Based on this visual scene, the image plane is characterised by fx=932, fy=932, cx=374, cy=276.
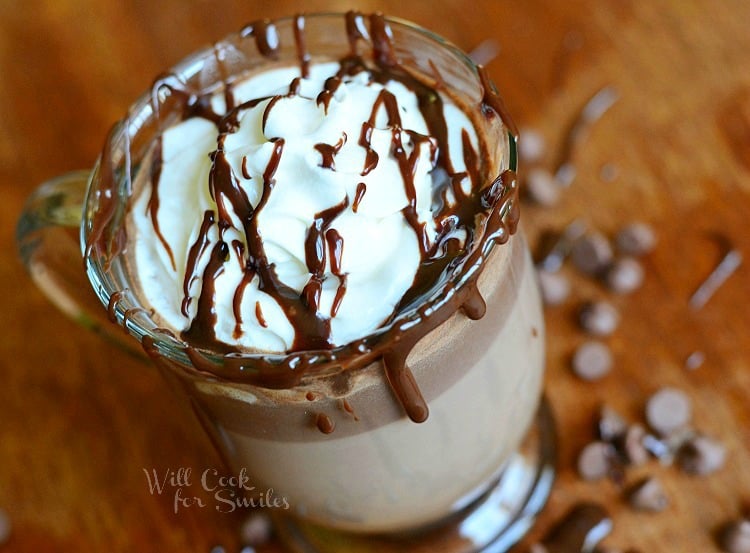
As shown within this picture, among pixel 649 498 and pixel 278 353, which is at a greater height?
pixel 278 353

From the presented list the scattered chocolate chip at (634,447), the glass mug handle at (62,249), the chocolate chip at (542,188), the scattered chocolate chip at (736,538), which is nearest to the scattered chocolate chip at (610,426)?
the scattered chocolate chip at (634,447)

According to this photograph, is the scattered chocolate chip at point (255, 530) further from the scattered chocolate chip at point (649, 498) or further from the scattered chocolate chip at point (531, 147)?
the scattered chocolate chip at point (531, 147)

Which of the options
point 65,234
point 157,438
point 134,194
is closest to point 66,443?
point 157,438

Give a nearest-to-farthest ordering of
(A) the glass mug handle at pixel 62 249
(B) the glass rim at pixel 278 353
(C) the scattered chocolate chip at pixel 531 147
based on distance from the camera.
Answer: (B) the glass rim at pixel 278 353 → (A) the glass mug handle at pixel 62 249 → (C) the scattered chocolate chip at pixel 531 147

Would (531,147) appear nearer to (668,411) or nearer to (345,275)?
(668,411)

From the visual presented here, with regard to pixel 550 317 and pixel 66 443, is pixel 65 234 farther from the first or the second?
pixel 550 317

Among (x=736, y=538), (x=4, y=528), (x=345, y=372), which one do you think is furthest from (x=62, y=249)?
(x=736, y=538)
